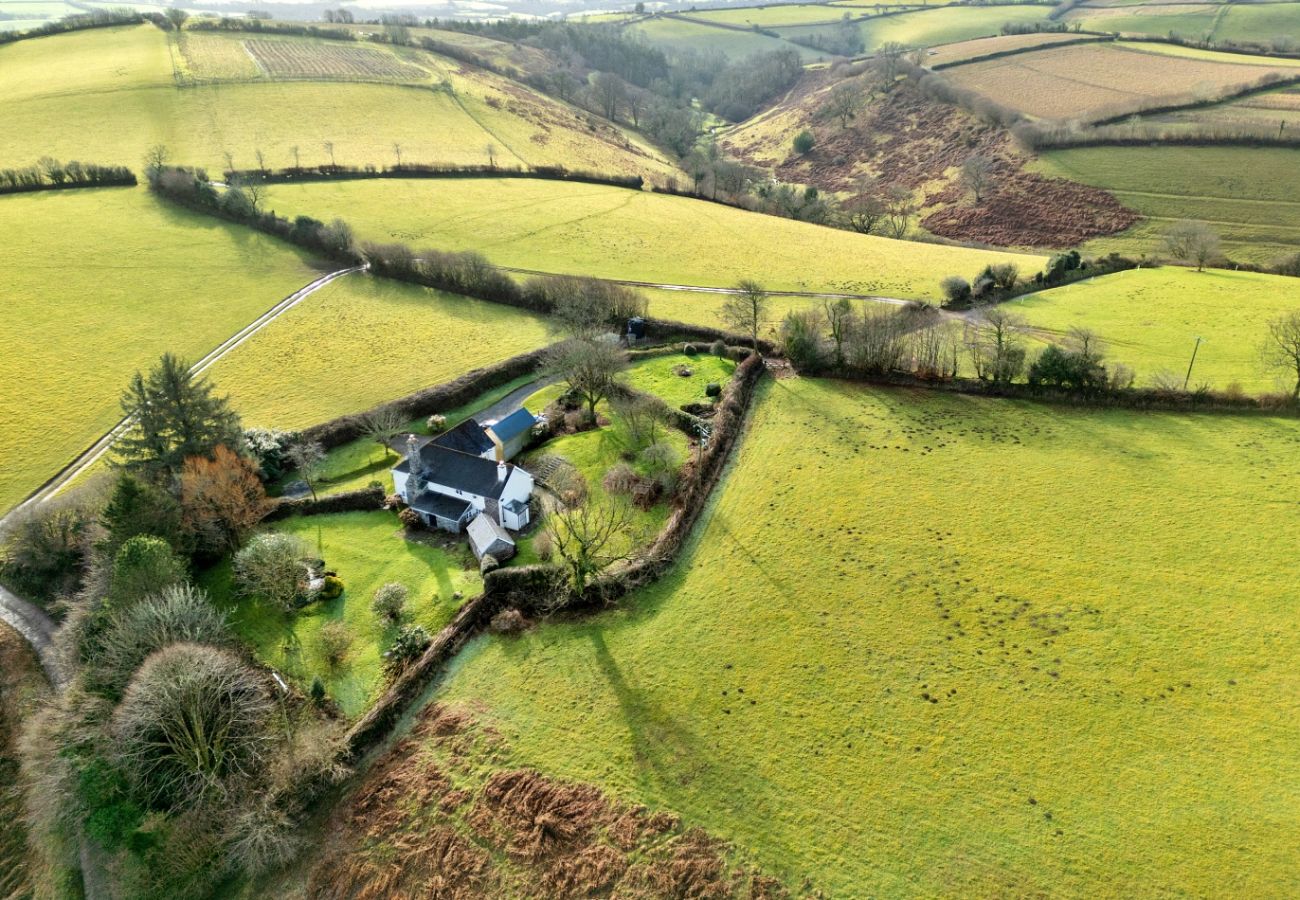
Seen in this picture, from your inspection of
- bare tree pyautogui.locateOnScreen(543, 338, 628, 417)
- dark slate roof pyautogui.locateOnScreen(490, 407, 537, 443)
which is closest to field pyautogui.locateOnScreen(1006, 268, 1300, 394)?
bare tree pyautogui.locateOnScreen(543, 338, 628, 417)

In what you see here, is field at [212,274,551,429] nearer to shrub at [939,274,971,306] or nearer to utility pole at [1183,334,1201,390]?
shrub at [939,274,971,306]

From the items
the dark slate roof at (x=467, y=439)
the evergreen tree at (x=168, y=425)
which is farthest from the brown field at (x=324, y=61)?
the dark slate roof at (x=467, y=439)

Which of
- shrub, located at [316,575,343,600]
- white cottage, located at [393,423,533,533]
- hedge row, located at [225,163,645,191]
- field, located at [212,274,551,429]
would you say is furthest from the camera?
hedge row, located at [225,163,645,191]

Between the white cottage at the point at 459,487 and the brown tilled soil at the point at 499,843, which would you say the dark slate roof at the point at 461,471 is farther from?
the brown tilled soil at the point at 499,843

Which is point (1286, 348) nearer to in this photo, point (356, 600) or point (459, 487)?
point (459, 487)

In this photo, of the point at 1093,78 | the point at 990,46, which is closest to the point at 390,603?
the point at 1093,78

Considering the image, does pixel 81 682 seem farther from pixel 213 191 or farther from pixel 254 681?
pixel 213 191

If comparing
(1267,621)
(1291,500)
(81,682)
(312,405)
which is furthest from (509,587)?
(1291,500)
